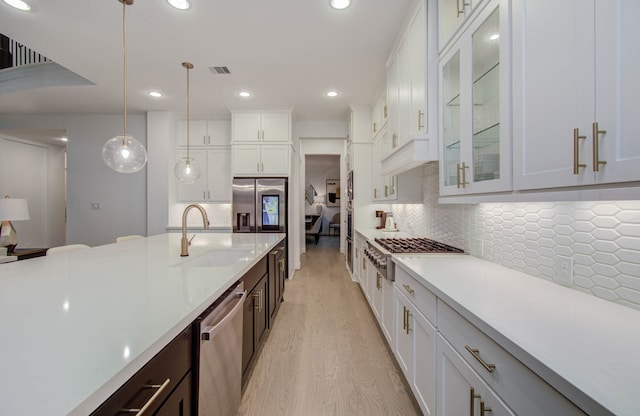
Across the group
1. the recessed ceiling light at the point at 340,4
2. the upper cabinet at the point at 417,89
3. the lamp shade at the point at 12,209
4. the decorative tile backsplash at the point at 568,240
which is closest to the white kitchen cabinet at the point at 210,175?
the lamp shade at the point at 12,209

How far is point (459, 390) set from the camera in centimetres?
102

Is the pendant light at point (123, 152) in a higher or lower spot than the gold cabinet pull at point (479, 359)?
higher

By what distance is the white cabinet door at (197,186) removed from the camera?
4.50 metres

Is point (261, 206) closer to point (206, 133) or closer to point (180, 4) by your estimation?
point (206, 133)

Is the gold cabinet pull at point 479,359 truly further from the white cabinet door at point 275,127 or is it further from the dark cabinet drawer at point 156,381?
the white cabinet door at point 275,127

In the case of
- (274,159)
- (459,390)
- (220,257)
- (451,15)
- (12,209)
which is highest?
(451,15)

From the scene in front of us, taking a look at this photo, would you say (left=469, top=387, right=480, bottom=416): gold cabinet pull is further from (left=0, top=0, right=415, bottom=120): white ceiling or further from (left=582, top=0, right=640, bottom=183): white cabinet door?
(left=0, top=0, right=415, bottom=120): white ceiling

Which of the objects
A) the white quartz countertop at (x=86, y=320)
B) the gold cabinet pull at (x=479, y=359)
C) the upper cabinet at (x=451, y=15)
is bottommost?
the gold cabinet pull at (x=479, y=359)

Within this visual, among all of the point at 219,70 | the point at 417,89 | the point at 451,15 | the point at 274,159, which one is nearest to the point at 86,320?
the point at 417,89

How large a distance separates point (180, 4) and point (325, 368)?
3039 millimetres

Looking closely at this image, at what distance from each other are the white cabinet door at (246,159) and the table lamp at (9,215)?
273 centimetres

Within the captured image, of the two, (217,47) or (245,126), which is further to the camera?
(245,126)

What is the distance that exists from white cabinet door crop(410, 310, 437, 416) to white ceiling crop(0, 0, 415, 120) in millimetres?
2318

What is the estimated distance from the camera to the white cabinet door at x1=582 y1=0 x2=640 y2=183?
0.67 metres
